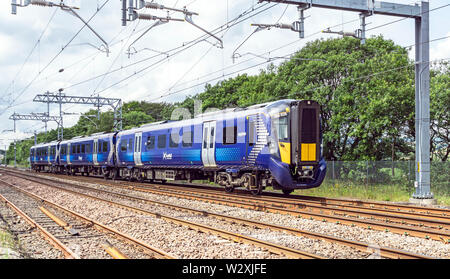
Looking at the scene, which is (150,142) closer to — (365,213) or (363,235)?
(365,213)

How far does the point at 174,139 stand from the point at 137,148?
18.2 feet

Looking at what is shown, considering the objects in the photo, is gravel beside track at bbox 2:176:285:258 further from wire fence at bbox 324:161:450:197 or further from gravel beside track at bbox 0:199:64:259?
wire fence at bbox 324:161:450:197

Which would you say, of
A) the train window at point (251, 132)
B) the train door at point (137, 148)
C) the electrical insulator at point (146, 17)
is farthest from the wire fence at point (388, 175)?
the electrical insulator at point (146, 17)

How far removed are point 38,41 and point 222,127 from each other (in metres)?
11.1

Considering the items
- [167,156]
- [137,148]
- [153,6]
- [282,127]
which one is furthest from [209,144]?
[137,148]

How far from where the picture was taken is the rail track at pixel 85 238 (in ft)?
27.5

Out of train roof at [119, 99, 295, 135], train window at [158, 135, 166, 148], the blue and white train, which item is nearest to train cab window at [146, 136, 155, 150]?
the blue and white train

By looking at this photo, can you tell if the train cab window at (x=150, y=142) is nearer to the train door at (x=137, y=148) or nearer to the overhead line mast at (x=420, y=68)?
the train door at (x=137, y=148)

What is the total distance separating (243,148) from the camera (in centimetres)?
1744

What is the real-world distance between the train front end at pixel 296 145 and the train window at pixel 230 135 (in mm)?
2174

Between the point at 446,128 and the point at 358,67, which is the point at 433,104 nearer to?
the point at 446,128

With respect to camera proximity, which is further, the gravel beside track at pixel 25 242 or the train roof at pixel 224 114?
the train roof at pixel 224 114

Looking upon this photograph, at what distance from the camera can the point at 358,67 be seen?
2381 centimetres
